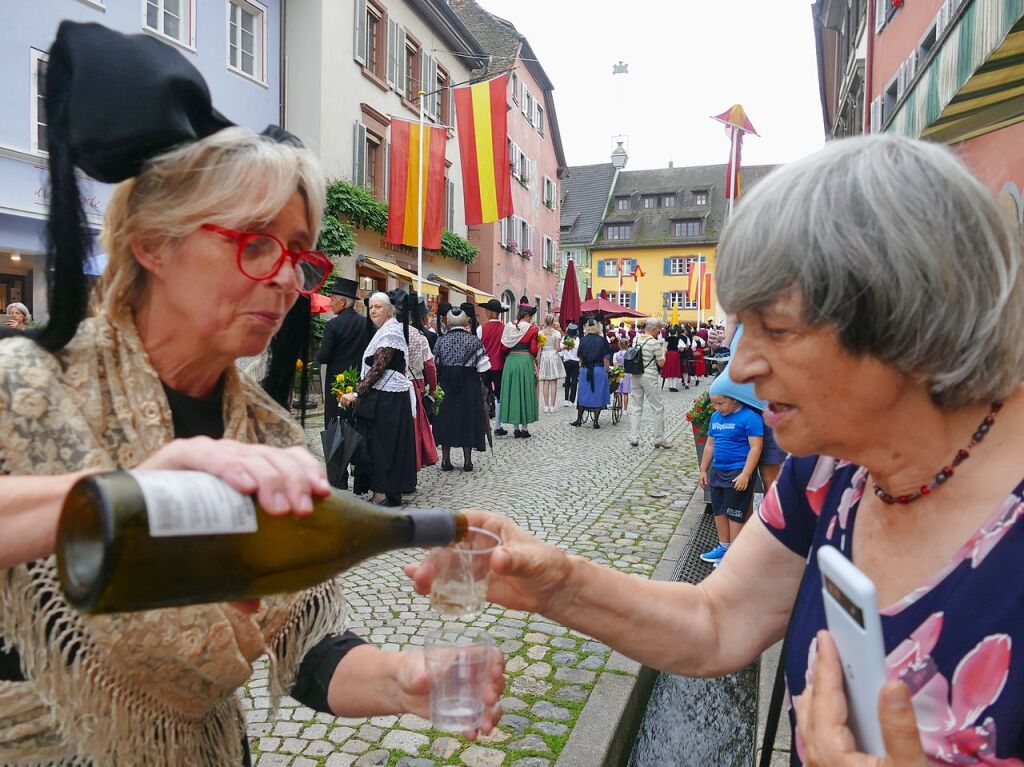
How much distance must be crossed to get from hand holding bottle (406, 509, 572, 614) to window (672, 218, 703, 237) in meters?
54.7

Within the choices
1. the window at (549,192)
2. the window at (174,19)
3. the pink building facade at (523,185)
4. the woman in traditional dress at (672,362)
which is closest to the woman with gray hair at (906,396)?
the window at (174,19)

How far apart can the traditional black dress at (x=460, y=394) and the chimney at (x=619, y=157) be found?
172 ft

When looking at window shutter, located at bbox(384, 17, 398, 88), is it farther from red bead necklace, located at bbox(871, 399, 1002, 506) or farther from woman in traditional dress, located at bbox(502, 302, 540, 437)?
red bead necklace, located at bbox(871, 399, 1002, 506)

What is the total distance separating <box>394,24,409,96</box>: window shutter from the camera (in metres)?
19.8

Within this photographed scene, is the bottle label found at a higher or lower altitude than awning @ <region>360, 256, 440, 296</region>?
lower

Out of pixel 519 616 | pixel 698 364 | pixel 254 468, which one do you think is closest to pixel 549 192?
pixel 698 364

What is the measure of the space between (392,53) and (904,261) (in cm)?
2078

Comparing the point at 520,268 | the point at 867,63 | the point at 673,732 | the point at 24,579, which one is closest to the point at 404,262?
Result: the point at 520,268

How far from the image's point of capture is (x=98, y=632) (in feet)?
3.86

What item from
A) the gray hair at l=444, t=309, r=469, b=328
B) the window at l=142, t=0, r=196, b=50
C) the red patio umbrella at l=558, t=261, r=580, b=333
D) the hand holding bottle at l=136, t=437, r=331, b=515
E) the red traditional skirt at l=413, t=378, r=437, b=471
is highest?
the window at l=142, t=0, r=196, b=50

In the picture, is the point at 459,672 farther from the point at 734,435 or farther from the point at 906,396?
the point at 734,435

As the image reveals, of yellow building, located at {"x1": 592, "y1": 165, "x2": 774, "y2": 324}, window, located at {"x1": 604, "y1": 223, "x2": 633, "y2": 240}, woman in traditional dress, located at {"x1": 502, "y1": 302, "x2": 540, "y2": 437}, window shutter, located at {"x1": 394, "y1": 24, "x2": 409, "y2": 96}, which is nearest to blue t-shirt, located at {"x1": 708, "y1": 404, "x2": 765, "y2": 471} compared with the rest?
woman in traditional dress, located at {"x1": 502, "y1": 302, "x2": 540, "y2": 437}

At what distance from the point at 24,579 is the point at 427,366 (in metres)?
7.17

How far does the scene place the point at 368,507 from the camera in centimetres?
120
